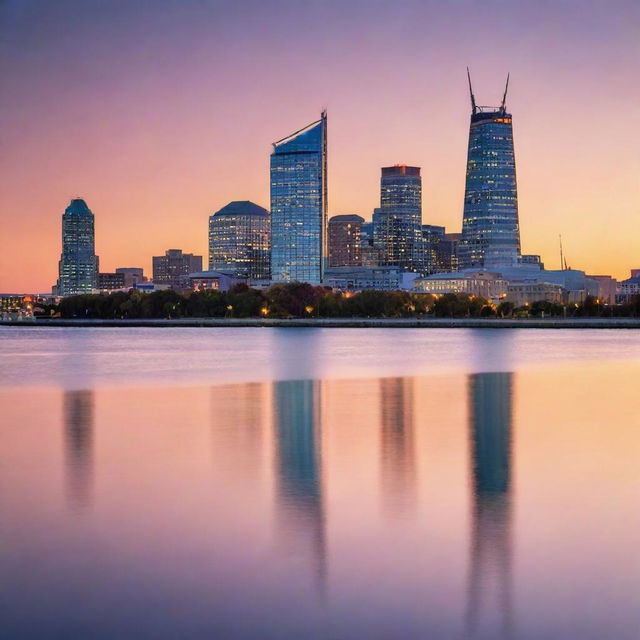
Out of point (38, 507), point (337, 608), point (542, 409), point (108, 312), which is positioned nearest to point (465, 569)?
point (337, 608)

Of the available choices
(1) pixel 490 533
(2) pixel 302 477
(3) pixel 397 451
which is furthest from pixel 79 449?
(1) pixel 490 533

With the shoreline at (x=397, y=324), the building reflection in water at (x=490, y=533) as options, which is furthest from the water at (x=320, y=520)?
the shoreline at (x=397, y=324)

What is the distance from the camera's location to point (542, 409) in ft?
102

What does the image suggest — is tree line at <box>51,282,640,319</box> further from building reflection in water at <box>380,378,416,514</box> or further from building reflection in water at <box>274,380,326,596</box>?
building reflection in water at <box>274,380,326,596</box>

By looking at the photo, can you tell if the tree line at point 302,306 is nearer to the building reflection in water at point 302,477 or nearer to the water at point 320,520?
the building reflection in water at point 302,477

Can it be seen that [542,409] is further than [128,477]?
Yes

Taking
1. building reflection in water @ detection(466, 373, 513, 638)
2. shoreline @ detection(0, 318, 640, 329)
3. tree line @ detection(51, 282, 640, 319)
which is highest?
tree line @ detection(51, 282, 640, 319)

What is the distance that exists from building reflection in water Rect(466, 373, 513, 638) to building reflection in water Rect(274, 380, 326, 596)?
1.83 meters

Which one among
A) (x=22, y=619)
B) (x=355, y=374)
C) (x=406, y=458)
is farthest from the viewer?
(x=355, y=374)

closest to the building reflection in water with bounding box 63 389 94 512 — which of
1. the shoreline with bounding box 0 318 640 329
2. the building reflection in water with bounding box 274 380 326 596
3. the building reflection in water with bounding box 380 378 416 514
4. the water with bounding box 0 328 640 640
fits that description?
the water with bounding box 0 328 640 640

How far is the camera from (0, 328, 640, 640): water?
10.1 meters

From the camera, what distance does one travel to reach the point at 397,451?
21.0m

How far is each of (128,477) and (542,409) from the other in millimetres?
17205

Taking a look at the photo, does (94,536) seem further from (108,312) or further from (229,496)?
(108,312)
